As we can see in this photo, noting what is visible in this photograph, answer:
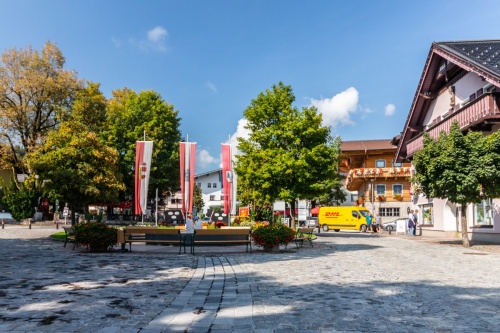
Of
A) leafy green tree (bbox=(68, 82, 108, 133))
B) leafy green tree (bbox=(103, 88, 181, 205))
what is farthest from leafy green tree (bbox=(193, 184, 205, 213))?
leafy green tree (bbox=(68, 82, 108, 133))

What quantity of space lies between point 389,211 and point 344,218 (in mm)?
11903

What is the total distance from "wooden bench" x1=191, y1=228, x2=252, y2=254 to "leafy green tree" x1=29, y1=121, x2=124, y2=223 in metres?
11.3

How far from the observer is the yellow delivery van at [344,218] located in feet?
133

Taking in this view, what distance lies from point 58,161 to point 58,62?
67.8ft

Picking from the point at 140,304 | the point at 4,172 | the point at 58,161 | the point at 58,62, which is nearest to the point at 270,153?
the point at 58,161

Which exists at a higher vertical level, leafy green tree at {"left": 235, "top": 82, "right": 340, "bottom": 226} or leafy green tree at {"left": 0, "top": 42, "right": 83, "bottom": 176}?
leafy green tree at {"left": 0, "top": 42, "right": 83, "bottom": 176}

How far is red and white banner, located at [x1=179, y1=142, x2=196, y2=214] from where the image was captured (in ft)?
76.4

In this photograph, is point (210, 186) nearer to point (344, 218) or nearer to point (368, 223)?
point (344, 218)

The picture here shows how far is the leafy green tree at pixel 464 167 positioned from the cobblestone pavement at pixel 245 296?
636 centimetres

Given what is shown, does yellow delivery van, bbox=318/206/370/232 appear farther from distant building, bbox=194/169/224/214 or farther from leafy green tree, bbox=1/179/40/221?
distant building, bbox=194/169/224/214

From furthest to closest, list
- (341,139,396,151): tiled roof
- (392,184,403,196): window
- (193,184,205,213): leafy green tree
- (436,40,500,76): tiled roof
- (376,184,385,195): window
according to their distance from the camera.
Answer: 1. (193,184,205,213): leafy green tree
2. (341,139,396,151): tiled roof
3. (376,184,385,195): window
4. (392,184,403,196): window
5. (436,40,500,76): tiled roof

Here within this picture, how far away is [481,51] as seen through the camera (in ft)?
72.6

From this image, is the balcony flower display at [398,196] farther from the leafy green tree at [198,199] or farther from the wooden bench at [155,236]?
the leafy green tree at [198,199]

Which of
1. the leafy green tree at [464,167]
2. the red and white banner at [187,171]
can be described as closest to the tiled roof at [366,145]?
the red and white banner at [187,171]
